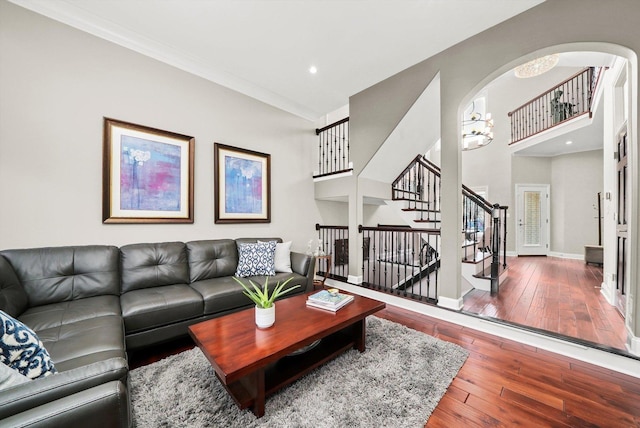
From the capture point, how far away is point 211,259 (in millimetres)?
3045

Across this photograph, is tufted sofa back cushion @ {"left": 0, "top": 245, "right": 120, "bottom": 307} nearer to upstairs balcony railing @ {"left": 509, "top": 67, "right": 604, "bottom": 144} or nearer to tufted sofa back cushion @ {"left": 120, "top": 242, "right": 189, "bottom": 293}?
tufted sofa back cushion @ {"left": 120, "top": 242, "right": 189, "bottom": 293}

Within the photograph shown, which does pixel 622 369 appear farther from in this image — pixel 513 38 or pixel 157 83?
pixel 157 83

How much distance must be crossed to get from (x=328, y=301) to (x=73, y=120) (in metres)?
3.10

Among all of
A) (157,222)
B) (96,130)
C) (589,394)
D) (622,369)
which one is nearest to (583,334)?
(622,369)

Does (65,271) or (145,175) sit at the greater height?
(145,175)

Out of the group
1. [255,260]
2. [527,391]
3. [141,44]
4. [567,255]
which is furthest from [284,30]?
[567,255]

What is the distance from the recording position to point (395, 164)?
4.43 metres

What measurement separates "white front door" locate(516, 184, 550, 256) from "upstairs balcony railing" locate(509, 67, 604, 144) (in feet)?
5.16

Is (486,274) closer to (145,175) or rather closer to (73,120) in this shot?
(145,175)

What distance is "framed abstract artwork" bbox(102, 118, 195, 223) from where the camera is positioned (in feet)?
8.70

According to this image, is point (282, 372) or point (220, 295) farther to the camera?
point (220, 295)

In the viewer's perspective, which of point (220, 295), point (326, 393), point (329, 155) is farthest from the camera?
point (329, 155)

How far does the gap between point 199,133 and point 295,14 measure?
187 cm

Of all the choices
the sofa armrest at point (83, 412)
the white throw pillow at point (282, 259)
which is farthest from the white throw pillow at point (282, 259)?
the sofa armrest at point (83, 412)
